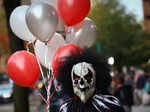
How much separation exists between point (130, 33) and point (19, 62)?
80.3ft

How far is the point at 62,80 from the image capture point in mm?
3377

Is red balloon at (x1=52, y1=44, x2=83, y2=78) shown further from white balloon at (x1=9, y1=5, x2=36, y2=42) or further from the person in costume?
white balloon at (x1=9, y1=5, x2=36, y2=42)

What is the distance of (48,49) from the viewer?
4.22 metres

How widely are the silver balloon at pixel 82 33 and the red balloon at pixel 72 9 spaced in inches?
15.8

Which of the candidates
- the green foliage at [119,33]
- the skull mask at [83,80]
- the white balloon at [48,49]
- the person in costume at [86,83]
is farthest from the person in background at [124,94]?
the green foliage at [119,33]

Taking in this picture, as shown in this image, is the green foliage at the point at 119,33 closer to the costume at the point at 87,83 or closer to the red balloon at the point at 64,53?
the red balloon at the point at 64,53

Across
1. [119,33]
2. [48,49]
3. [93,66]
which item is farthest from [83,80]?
[119,33]

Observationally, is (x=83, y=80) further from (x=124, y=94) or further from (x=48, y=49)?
(x=124, y=94)

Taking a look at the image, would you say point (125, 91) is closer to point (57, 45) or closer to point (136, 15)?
point (57, 45)

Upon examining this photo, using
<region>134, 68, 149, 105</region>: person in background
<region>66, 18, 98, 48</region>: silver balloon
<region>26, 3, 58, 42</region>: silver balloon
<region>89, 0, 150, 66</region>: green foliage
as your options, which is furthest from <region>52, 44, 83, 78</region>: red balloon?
<region>89, 0, 150, 66</region>: green foliage

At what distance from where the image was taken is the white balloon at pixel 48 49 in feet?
13.8

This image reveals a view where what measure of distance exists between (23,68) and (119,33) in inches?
949

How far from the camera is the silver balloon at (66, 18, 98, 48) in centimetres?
440

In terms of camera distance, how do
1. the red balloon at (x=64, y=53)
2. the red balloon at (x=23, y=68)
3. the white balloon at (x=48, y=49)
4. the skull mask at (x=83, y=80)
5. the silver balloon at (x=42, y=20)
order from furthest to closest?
the white balloon at (x=48, y=49), the red balloon at (x=23, y=68), the silver balloon at (x=42, y=20), the red balloon at (x=64, y=53), the skull mask at (x=83, y=80)
